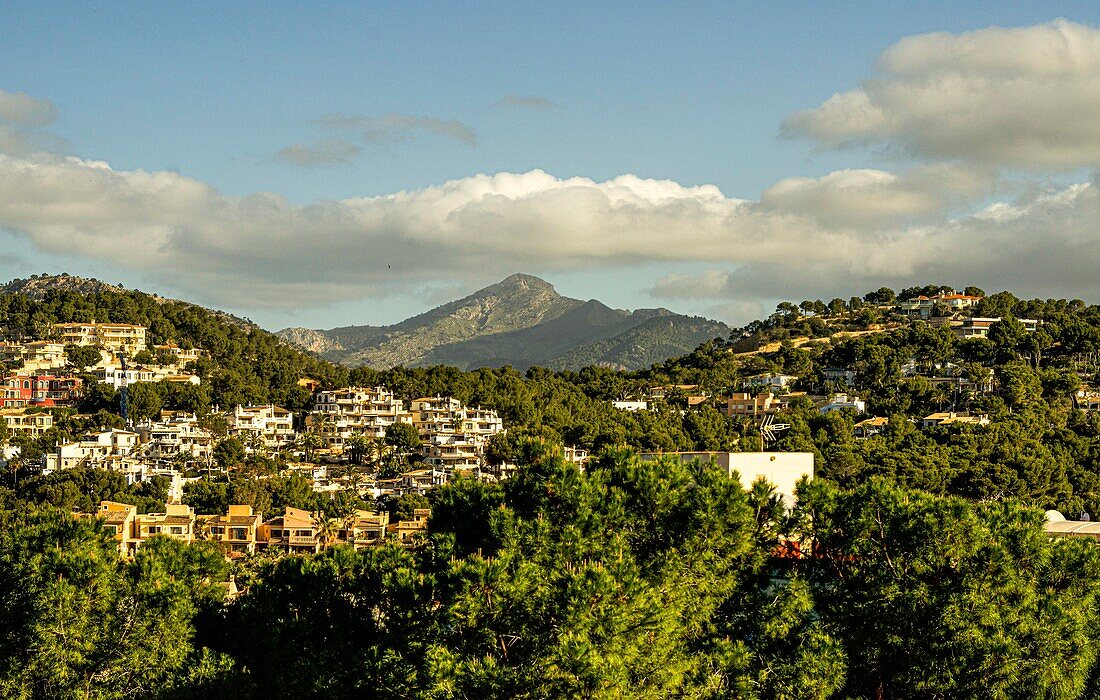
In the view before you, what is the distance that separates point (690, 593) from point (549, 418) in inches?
2289

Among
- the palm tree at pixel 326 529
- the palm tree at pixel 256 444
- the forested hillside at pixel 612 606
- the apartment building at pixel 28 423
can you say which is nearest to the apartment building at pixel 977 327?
the palm tree at pixel 256 444

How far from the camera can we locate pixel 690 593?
23.2 m

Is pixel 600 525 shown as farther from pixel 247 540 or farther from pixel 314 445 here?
pixel 314 445

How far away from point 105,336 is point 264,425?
2306 cm

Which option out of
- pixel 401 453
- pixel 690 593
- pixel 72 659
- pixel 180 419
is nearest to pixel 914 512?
pixel 690 593

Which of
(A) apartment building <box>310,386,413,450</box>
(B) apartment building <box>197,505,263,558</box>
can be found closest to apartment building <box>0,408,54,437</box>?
(A) apartment building <box>310,386,413,450</box>

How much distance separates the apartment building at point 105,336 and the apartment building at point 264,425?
17.0 meters

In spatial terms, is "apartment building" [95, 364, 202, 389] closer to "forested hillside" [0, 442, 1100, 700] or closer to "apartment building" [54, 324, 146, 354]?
"apartment building" [54, 324, 146, 354]

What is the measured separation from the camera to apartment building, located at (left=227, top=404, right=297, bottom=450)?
Result: 7919 cm

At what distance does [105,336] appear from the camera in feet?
320

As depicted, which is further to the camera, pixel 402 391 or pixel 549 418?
pixel 402 391

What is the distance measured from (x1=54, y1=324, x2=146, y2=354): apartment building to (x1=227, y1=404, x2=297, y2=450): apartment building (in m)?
17.0

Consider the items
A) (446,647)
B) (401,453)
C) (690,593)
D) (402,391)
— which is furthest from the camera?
(402,391)

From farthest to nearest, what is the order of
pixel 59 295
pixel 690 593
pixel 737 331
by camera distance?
pixel 737 331 < pixel 59 295 < pixel 690 593
